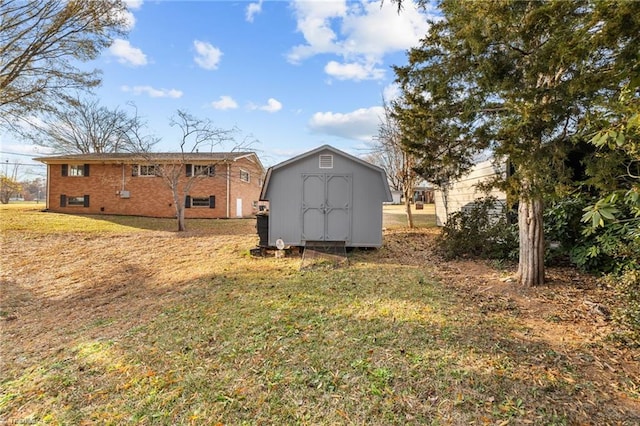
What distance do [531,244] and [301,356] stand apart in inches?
170

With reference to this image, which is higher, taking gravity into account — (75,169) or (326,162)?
(75,169)

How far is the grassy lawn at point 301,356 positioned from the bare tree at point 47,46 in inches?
386

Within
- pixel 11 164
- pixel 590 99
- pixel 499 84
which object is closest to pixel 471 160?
pixel 499 84

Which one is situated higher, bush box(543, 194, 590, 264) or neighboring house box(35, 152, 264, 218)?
neighboring house box(35, 152, 264, 218)

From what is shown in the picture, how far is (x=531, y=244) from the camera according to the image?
17.2ft

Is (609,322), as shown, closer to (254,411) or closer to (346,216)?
(254,411)

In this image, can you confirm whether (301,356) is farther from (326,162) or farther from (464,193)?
(464,193)

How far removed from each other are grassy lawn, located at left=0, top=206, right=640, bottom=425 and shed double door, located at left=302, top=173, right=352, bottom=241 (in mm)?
2142

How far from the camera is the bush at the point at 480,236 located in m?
7.32

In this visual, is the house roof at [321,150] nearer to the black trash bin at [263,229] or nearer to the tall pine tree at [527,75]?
the black trash bin at [263,229]

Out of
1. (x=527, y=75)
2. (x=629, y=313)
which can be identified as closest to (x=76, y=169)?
(x=527, y=75)

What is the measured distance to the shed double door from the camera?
8.70 meters

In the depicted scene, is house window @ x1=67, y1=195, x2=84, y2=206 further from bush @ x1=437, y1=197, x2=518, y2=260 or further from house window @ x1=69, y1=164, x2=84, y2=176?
bush @ x1=437, y1=197, x2=518, y2=260

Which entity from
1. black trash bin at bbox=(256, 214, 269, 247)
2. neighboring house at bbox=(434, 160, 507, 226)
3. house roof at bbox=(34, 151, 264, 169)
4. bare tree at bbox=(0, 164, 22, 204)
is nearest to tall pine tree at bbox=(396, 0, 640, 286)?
neighboring house at bbox=(434, 160, 507, 226)
